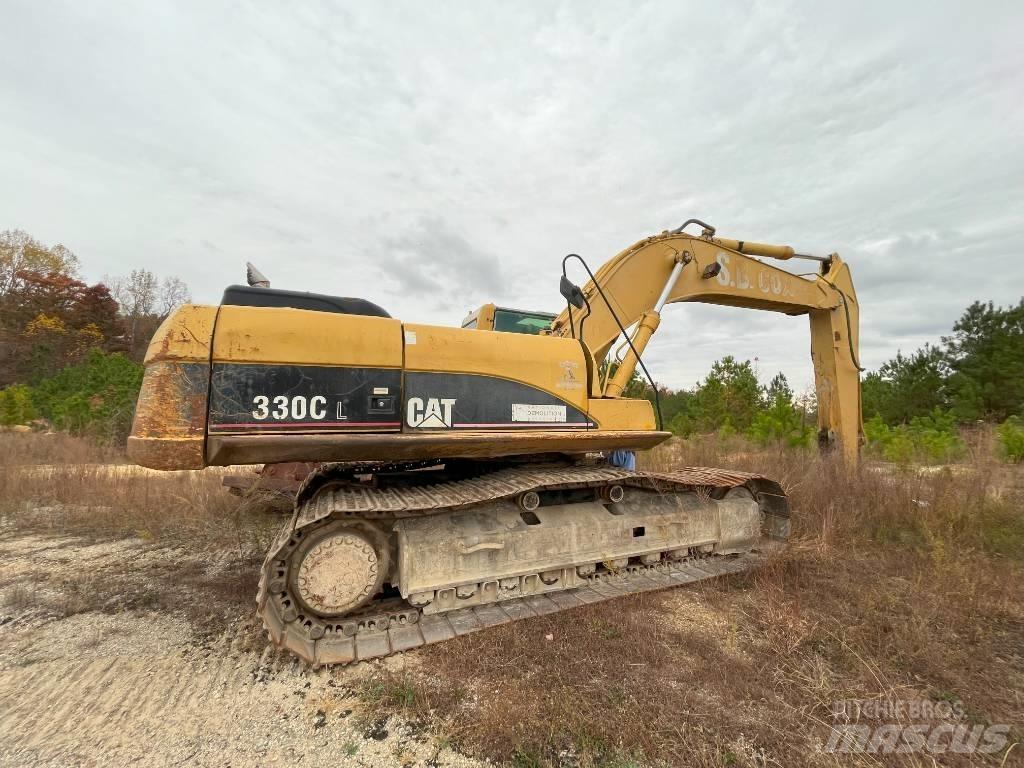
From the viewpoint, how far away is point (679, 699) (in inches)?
88.0

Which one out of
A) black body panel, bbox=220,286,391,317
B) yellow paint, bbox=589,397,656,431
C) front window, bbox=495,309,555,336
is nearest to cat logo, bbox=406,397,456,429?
black body panel, bbox=220,286,391,317

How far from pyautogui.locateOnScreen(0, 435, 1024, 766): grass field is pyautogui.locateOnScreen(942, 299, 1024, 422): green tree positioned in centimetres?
1470

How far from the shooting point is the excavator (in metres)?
2.67

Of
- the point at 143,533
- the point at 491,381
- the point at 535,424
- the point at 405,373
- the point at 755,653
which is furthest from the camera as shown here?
the point at 143,533

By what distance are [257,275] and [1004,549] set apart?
21.5 ft

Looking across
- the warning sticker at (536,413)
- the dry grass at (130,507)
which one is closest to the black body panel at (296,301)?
the warning sticker at (536,413)

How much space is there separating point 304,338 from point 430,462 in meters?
1.40

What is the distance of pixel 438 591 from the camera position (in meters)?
3.13

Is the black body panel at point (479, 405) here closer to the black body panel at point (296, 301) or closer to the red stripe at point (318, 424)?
the red stripe at point (318, 424)

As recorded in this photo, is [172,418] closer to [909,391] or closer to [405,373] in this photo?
[405,373]

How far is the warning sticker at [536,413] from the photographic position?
131 inches

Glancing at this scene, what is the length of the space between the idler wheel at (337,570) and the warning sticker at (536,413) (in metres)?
1.23

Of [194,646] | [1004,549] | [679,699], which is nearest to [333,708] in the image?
[194,646]

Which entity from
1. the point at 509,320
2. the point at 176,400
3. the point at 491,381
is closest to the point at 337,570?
the point at 176,400
